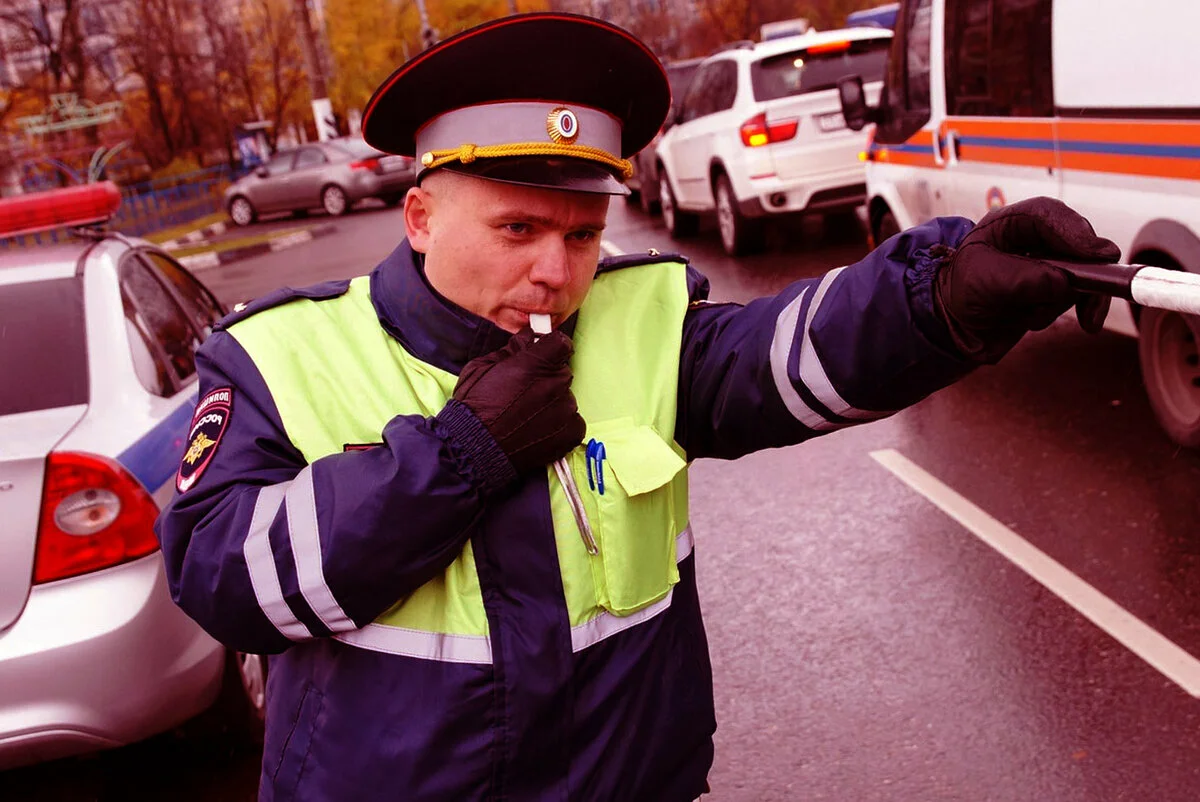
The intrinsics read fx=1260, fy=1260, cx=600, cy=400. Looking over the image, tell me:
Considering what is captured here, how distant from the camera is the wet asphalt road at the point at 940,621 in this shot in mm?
3225

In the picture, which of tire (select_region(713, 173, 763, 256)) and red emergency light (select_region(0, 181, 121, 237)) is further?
tire (select_region(713, 173, 763, 256))

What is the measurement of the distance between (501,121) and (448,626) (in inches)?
26.6

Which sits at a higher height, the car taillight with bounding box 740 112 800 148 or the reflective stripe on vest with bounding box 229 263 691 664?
the reflective stripe on vest with bounding box 229 263 691 664

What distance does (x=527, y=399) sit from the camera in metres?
1.58

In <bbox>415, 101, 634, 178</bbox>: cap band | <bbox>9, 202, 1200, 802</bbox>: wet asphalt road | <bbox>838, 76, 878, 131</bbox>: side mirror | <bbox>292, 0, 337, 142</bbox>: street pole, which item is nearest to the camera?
<bbox>415, 101, 634, 178</bbox>: cap band

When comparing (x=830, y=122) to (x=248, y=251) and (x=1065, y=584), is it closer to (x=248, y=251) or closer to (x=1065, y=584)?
(x=1065, y=584)

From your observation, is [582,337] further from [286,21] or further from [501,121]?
[286,21]

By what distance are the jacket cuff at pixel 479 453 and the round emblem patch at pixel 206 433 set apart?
30 cm

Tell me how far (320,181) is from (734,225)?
1501cm

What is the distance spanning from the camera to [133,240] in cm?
455

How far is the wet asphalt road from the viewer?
3.22 metres

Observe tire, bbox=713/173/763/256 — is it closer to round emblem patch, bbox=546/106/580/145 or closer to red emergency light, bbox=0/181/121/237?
red emergency light, bbox=0/181/121/237

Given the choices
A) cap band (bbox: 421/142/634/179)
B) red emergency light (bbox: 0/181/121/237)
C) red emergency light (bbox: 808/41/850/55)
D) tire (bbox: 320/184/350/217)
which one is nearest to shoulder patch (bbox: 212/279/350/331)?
cap band (bbox: 421/142/634/179)

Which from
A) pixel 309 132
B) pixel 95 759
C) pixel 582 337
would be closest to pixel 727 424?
pixel 582 337
